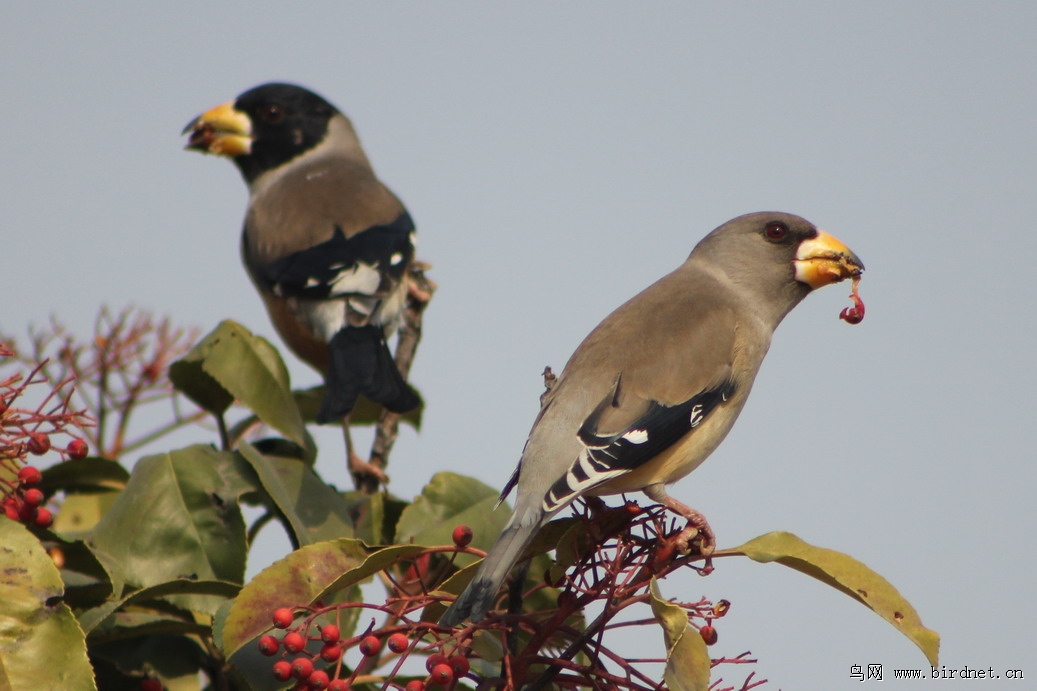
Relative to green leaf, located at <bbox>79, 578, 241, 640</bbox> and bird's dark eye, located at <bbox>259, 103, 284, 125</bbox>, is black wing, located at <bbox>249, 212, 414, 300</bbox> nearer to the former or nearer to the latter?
bird's dark eye, located at <bbox>259, 103, 284, 125</bbox>

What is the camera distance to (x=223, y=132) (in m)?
7.54

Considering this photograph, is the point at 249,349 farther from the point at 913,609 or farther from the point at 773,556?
the point at 913,609

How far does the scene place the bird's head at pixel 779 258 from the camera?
4305 millimetres

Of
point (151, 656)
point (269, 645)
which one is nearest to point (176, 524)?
point (151, 656)

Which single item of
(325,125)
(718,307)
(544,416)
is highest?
(325,125)

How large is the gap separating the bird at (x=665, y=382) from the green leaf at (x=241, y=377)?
3.00 feet

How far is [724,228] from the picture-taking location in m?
4.57

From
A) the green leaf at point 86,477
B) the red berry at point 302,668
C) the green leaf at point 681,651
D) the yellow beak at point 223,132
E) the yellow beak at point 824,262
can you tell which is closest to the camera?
the green leaf at point 681,651

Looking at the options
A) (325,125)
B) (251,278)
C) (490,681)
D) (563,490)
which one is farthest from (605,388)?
(325,125)

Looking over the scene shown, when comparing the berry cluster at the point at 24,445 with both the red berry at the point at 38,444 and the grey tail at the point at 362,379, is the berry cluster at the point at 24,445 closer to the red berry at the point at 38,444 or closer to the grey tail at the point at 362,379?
the red berry at the point at 38,444

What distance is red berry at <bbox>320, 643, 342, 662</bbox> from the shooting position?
2.55m

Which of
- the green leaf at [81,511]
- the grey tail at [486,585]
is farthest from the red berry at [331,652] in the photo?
the green leaf at [81,511]

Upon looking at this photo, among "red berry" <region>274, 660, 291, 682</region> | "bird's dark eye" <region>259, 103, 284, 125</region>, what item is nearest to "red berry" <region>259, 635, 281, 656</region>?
"red berry" <region>274, 660, 291, 682</region>

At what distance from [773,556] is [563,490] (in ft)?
2.09
